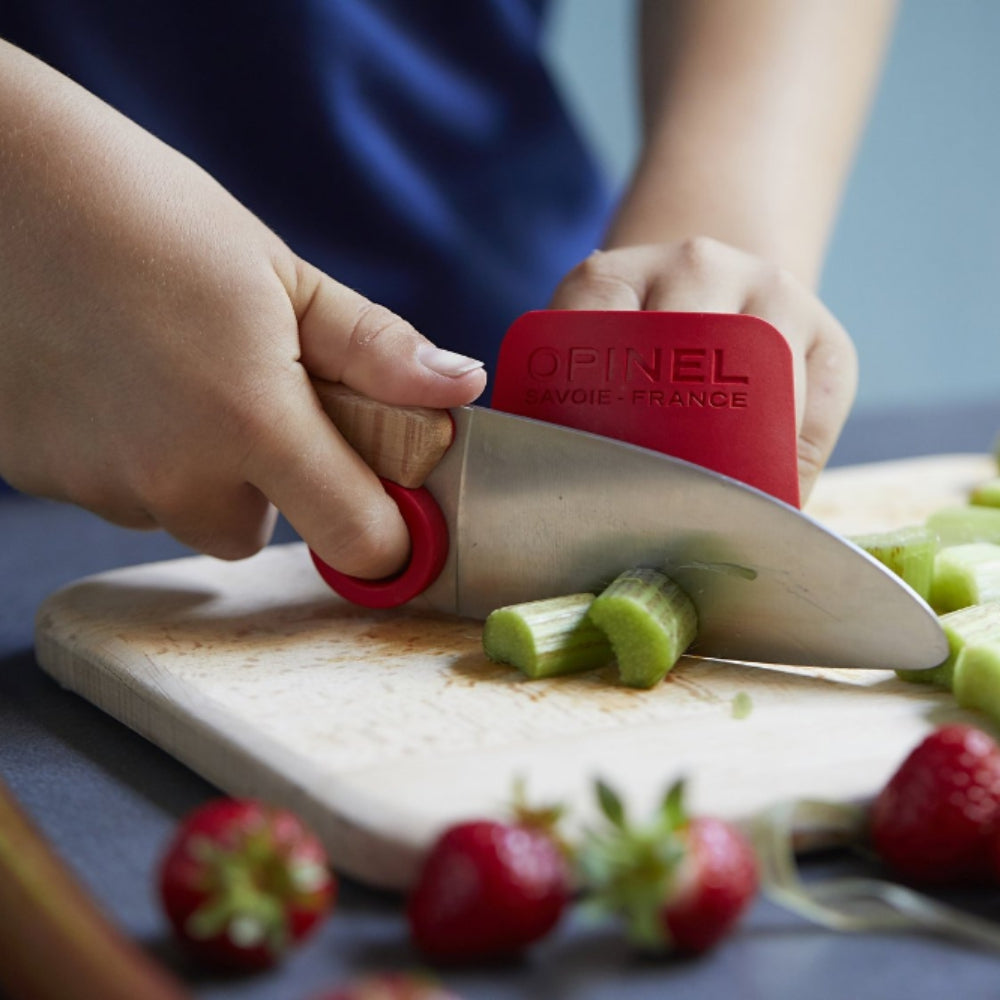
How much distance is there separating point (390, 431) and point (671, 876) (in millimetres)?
726

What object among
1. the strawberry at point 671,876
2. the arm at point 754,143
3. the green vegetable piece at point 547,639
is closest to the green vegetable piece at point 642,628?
the green vegetable piece at point 547,639

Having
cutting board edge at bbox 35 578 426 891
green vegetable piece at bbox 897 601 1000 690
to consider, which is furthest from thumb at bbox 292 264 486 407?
green vegetable piece at bbox 897 601 1000 690

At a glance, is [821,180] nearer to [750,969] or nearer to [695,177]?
[695,177]

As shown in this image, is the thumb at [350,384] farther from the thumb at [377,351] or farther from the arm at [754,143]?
the arm at [754,143]

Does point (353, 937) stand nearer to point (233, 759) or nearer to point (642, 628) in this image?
point (233, 759)

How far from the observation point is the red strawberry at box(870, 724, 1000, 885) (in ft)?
2.99

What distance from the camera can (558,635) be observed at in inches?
50.6

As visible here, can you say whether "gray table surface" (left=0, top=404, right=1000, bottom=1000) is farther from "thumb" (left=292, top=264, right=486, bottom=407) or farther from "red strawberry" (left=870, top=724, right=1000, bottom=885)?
"thumb" (left=292, top=264, right=486, bottom=407)

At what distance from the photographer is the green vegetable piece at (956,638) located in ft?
4.08

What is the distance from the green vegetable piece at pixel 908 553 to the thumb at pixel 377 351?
1.50 ft

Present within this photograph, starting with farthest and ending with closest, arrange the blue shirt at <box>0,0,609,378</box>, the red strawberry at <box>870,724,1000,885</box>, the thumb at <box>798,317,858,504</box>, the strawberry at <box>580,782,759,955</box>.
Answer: the blue shirt at <box>0,0,609,378</box> < the thumb at <box>798,317,858,504</box> < the red strawberry at <box>870,724,1000,885</box> < the strawberry at <box>580,782,759,955</box>

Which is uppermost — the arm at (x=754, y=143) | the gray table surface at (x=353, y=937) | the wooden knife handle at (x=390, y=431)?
the arm at (x=754, y=143)

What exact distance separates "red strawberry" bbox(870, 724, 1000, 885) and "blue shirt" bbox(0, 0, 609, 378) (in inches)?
61.7

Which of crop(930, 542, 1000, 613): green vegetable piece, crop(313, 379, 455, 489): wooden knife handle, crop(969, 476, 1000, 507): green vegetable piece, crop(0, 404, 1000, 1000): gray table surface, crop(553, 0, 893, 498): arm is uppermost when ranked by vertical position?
crop(553, 0, 893, 498): arm
